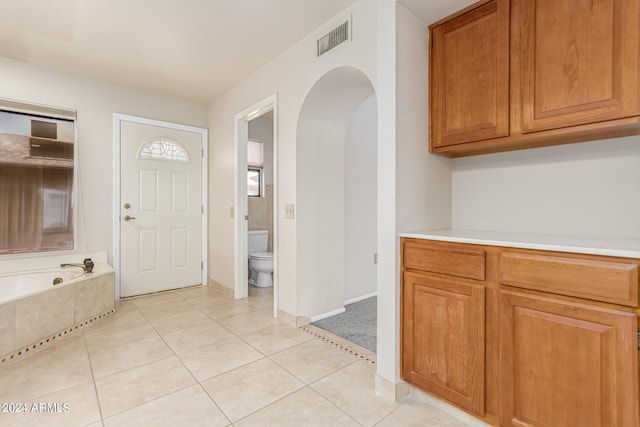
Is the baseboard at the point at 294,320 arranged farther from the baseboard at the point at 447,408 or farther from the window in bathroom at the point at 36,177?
the window in bathroom at the point at 36,177

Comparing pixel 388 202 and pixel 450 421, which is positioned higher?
pixel 388 202

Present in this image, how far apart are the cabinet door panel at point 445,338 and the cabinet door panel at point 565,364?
109mm

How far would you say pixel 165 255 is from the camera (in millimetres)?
3725

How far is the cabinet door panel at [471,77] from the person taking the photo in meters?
1.51

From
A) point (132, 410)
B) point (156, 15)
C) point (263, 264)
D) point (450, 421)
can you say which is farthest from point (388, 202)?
point (263, 264)

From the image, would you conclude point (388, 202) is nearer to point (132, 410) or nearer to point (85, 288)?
point (132, 410)

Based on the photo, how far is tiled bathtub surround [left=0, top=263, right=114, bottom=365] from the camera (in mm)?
1997

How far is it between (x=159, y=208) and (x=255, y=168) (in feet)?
4.97

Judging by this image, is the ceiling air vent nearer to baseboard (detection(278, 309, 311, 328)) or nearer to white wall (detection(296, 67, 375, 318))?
white wall (detection(296, 67, 375, 318))

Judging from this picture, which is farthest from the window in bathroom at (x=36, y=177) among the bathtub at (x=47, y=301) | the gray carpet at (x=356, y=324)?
the gray carpet at (x=356, y=324)

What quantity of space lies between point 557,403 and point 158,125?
13.8ft

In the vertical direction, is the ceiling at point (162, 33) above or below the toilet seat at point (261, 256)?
above

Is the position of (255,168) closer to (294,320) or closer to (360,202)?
(360,202)

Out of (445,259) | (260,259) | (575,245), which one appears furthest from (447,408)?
(260,259)
